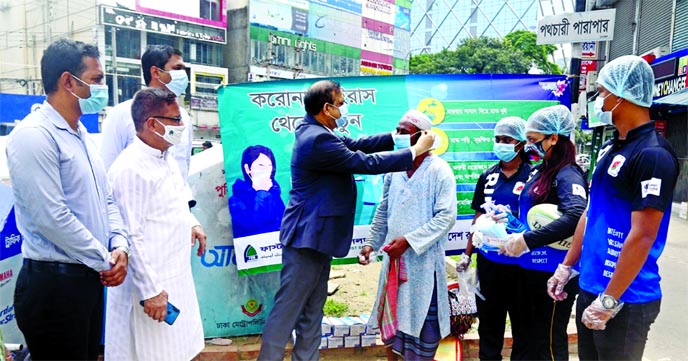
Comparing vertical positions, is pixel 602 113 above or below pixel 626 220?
above

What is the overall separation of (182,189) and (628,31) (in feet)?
60.2

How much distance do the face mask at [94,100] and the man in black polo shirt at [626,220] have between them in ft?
7.68

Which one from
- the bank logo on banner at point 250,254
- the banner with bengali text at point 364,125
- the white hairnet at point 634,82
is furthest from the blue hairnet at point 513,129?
the bank logo on banner at point 250,254

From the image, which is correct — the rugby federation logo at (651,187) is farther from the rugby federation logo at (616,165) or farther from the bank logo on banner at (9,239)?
the bank logo on banner at (9,239)

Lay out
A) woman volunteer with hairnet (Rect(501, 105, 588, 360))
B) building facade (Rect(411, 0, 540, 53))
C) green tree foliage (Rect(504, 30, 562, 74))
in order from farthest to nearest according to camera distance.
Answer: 1. building facade (Rect(411, 0, 540, 53))
2. green tree foliage (Rect(504, 30, 562, 74))
3. woman volunteer with hairnet (Rect(501, 105, 588, 360))

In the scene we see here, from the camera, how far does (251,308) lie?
3732mm

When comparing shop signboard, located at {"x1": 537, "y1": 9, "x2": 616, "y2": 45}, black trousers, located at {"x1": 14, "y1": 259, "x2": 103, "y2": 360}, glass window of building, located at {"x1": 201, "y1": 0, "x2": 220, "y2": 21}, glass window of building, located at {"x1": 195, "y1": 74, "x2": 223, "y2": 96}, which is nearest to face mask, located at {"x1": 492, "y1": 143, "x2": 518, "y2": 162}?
black trousers, located at {"x1": 14, "y1": 259, "x2": 103, "y2": 360}

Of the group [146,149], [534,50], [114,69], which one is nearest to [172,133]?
[146,149]

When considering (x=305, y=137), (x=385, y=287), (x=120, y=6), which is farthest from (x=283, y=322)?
(x=120, y=6)

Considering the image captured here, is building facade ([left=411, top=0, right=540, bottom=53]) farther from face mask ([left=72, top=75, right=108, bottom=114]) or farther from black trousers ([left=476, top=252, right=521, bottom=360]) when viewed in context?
face mask ([left=72, top=75, right=108, bottom=114])

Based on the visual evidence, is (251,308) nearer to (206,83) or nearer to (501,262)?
(501,262)

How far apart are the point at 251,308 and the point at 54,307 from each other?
6.03 feet

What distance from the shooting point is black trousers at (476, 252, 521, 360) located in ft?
10.1

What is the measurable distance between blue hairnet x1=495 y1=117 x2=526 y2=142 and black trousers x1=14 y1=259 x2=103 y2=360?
8.38ft
